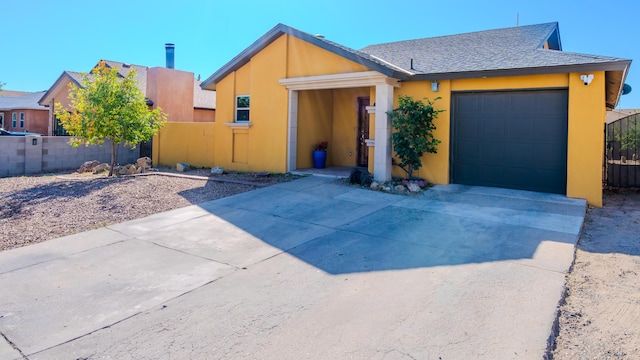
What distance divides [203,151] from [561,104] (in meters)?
11.3

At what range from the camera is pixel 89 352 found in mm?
3283

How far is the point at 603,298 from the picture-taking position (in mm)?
4199

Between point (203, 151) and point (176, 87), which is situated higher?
point (176, 87)

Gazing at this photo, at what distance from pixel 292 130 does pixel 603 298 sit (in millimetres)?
9240

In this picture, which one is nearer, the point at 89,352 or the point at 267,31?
the point at 89,352

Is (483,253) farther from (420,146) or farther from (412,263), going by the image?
(420,146)

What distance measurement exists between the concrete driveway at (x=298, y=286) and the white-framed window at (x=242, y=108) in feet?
20.5

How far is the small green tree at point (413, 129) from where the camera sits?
974cm

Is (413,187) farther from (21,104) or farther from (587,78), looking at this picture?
(21,104)

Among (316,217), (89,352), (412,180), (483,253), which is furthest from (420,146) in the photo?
(89,352)

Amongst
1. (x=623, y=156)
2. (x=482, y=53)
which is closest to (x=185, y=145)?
(x=482, y=53)

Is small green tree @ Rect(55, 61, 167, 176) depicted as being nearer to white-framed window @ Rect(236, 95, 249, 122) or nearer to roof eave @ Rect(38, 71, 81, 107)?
white-framed window @ Rect(236, 95, 249, 122)

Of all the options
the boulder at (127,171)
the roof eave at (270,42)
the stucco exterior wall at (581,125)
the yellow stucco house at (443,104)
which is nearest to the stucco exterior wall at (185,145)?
the yellow stucco house at (443,104)

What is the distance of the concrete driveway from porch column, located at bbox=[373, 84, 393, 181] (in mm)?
2750
